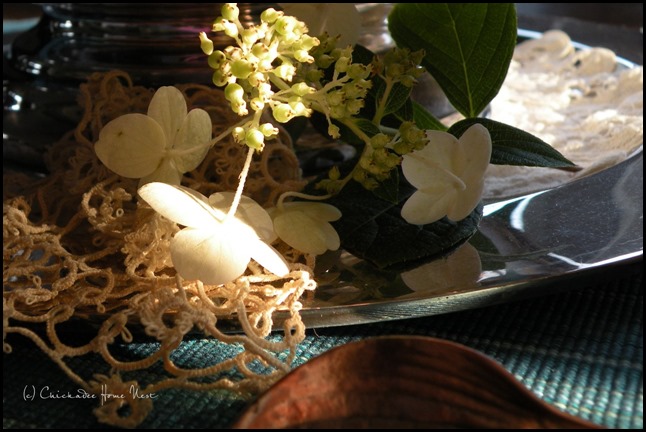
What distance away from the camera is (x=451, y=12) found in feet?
1.38

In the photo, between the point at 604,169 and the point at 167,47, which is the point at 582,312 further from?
the point at 167,47

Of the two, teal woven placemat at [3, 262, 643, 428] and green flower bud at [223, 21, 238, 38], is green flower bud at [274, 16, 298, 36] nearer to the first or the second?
green flower bud at [223, 21, 238, 38]

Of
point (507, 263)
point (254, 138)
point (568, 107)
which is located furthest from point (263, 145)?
point (568, 107)

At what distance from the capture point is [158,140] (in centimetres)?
35

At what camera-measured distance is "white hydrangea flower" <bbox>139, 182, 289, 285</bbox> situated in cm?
30

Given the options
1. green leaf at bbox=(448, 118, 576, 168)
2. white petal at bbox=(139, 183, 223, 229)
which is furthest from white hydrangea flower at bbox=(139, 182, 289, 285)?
green leaf at bbox=(448, 118, 576, 168)

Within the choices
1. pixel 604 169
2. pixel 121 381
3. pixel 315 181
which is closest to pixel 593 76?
pixel 604 169

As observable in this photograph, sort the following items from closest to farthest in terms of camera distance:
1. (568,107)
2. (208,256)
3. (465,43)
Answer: (208,256), (465,43), (568,107)

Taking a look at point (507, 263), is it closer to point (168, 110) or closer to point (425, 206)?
point (425, 206)

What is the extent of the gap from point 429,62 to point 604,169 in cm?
11

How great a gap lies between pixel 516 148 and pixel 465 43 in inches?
2.8

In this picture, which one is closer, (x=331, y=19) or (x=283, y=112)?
(x=283, y=112)

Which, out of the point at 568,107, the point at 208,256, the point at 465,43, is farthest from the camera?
the point at 568,107

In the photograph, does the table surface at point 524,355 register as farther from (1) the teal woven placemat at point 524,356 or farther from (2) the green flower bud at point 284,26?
(2) the green flower bud at point 284,26
